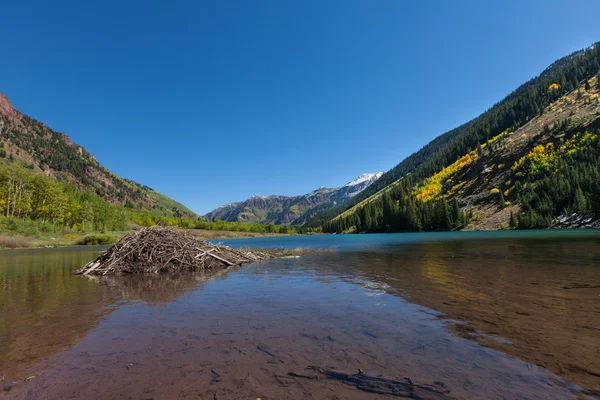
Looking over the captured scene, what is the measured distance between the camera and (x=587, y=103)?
17000 cm

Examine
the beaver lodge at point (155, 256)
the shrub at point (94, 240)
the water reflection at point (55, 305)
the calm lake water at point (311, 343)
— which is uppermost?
the shrub at point (94, 240)

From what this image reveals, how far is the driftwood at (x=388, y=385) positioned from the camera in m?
4.71

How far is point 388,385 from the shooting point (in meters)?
5.04

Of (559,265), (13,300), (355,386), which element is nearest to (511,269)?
(559,265)

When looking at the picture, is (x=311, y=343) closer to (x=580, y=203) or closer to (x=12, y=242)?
(x=12, y=242)

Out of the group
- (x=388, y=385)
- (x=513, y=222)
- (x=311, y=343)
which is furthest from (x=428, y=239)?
(x=388, y=385)

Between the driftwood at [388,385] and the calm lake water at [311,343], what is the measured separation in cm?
3

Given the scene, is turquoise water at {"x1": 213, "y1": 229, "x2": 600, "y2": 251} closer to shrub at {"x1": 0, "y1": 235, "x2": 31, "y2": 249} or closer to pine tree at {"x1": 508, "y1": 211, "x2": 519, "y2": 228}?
pine tree at {"x1": 508, "y1": 211, "x2": 519, "y2": 228}

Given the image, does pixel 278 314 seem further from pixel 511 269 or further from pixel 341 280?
pixel 511 269

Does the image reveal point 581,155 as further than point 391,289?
Yes

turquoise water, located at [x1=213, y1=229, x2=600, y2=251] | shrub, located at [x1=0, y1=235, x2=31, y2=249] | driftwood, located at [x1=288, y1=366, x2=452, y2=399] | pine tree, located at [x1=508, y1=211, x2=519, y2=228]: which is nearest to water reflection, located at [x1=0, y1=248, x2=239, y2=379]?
driftwood, located at [x1=288, y1=366, x2=452, y2=399]

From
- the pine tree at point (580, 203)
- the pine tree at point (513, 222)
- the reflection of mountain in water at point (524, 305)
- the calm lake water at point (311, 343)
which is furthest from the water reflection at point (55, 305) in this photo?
the pine tree at point (513, 222)

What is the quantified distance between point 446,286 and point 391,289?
9.46 feet

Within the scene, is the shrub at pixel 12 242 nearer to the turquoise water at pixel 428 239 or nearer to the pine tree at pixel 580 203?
the turquoise water at pixel 428 239
